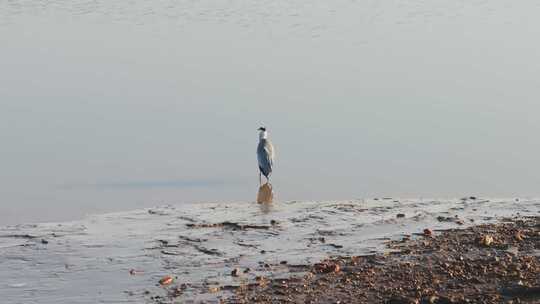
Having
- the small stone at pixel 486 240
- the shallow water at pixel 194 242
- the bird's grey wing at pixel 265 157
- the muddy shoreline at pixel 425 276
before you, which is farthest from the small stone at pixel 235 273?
the bird's grey wing at pixel 265 157

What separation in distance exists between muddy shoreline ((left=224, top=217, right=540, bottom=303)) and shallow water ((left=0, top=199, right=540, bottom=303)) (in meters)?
0.37

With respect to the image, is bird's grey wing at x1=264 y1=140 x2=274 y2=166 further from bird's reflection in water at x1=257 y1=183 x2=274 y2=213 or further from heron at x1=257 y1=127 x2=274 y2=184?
bird's reflection in water at x1=257 y1=183 x2=274 y2=213

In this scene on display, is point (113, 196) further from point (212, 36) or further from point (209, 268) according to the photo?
point (212, 36)

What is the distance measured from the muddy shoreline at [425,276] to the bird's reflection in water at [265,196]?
2.96 m

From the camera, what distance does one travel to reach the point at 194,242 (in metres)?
10.4

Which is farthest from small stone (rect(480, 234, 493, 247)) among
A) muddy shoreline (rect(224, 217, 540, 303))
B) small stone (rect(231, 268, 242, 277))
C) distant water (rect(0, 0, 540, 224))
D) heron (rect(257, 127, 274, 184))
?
heron (rect(257, 127, 274, 184))

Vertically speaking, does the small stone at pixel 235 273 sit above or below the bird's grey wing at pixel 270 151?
below

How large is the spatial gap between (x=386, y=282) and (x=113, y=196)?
5.91 metres

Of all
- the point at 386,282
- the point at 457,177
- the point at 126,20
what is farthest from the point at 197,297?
the point at 126,20

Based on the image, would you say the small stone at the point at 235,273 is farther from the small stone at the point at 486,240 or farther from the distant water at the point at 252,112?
the distant water at the point at 252,112

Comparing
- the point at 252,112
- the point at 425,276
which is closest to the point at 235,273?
the point at 425,276

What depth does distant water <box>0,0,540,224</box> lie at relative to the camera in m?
14.3

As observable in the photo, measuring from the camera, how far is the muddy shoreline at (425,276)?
793 cm

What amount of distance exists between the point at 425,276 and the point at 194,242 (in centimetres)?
280
